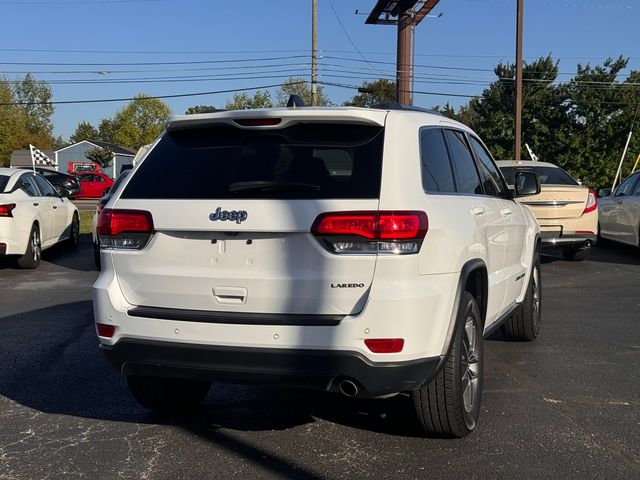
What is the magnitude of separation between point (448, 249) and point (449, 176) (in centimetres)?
74

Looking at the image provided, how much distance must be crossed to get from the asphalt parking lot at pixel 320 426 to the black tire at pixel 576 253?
17.8 ft

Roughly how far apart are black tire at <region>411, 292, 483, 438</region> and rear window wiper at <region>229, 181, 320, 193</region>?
3.39ft

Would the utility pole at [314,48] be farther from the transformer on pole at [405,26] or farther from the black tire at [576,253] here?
the black tire at [576,253]

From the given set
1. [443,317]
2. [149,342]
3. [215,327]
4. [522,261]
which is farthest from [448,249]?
[522,261]

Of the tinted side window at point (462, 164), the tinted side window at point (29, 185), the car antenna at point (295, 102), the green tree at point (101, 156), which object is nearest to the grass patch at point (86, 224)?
the tinted side window at point (29, 185)

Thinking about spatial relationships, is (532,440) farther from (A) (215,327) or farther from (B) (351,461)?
(A) (215,327)

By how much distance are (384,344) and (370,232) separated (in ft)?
1.77

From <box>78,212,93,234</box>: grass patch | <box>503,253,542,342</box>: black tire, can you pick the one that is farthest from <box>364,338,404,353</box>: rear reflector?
<box>78,212,93,234</box>: grass patch

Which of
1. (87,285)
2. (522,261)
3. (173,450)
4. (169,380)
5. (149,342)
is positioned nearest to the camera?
(149,342)

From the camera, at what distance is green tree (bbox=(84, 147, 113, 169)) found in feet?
219

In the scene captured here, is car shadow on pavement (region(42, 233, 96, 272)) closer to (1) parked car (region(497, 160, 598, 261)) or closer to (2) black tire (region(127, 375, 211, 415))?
(1) parked car (region(497, 160, 598, 261))

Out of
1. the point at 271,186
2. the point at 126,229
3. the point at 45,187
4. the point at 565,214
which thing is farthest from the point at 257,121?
the point at 45,187

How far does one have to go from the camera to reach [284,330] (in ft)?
11.2

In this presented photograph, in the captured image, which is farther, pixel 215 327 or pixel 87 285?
pixel 87 285
